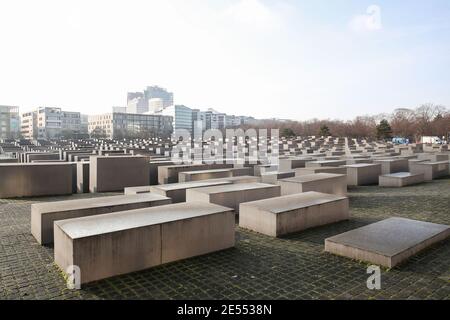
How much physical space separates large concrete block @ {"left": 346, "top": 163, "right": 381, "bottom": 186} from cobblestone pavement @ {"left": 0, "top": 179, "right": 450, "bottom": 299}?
26.9 feet

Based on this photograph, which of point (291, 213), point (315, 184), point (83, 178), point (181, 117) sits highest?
point (181, 117)

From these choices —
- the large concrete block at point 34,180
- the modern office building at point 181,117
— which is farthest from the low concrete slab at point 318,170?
the modern office building at point 181,117

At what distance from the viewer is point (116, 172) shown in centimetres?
1438

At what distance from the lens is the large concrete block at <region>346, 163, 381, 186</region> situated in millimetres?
15233

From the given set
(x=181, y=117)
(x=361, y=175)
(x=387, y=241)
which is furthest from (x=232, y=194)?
(x=181, y=117)

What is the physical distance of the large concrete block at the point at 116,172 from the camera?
1401 cm

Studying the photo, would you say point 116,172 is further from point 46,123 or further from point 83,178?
point 46,123

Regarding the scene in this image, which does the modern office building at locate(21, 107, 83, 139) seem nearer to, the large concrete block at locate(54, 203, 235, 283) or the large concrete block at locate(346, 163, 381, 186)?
A: the large concrete block at locate(346, 163, 381, 186)

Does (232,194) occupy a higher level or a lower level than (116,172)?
lower

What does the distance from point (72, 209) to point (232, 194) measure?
394 cm

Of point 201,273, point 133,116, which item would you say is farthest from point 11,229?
point 133,116

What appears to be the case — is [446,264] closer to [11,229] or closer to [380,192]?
[380,192]

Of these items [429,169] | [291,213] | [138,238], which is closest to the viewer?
[138,238]

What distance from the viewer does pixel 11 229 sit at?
817 cm
